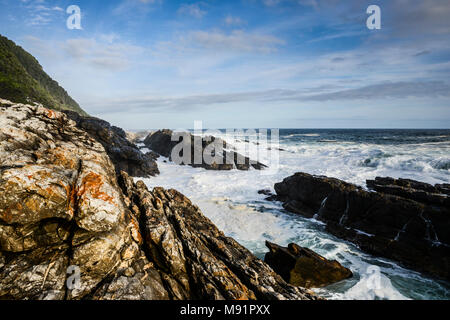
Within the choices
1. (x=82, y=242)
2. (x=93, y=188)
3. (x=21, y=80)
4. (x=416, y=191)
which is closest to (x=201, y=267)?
(x=82, y=242)

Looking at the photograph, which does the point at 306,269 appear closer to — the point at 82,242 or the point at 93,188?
the point at 82,242

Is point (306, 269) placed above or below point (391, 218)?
below

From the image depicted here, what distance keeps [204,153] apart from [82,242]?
1066 inches

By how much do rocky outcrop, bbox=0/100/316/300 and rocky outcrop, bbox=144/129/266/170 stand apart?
22.0 m

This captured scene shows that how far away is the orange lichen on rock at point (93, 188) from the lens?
18.0 ft

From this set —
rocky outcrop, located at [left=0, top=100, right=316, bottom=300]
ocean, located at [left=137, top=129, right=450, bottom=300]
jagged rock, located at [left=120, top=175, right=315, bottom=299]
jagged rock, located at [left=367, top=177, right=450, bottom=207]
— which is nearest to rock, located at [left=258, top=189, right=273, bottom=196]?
ocean, located at [left=137, top=129, right=450, bottom=300]

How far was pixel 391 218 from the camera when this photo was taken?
11438 mm

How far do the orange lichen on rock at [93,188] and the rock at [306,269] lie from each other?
7.21 m

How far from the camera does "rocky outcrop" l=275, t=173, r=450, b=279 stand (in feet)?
32.5

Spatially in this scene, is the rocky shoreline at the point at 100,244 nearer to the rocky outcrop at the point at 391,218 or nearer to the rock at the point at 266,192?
the rocky outcrop at the point at 391,218

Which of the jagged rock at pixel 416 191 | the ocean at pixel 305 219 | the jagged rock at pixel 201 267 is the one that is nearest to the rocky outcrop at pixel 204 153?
the ocean at pixel 305 219
